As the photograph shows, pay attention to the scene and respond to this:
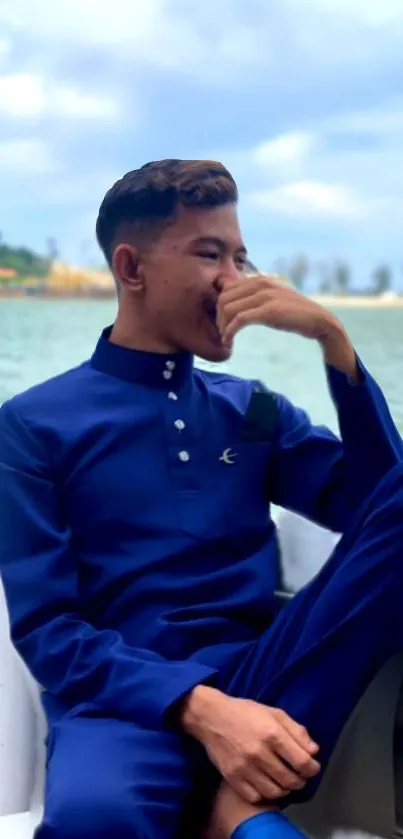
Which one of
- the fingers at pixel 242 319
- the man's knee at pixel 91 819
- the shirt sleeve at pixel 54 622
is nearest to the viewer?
the man's knee at pixel 91 819

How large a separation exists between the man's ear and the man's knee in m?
0.56

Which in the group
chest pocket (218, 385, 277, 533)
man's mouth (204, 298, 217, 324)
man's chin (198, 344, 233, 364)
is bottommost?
chest pocket (218, 385, 277, 533)

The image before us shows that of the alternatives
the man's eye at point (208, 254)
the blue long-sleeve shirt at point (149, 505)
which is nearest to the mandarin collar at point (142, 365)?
the blue long-sleeve shirt at point (149, 505)

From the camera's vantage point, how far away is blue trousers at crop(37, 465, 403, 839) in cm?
87

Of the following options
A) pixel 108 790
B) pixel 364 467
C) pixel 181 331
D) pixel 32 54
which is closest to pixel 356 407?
pixel 364 467

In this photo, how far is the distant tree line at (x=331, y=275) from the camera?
153 centimetres

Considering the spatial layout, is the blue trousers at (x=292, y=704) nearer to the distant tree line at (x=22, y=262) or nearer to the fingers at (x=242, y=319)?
the fingers at (x=242, y=319)

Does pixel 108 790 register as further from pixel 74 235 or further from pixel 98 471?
pixel 74 235

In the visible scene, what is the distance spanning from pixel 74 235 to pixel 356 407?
0.62m

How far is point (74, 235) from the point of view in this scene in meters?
1.52

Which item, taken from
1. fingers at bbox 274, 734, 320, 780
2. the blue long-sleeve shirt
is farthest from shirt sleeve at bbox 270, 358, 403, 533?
fingers at bbox 274, 734, 320, 780

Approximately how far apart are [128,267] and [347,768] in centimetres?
60

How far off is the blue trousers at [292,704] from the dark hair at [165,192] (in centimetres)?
39

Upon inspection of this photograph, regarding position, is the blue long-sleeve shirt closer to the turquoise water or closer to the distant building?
the turquoise water
